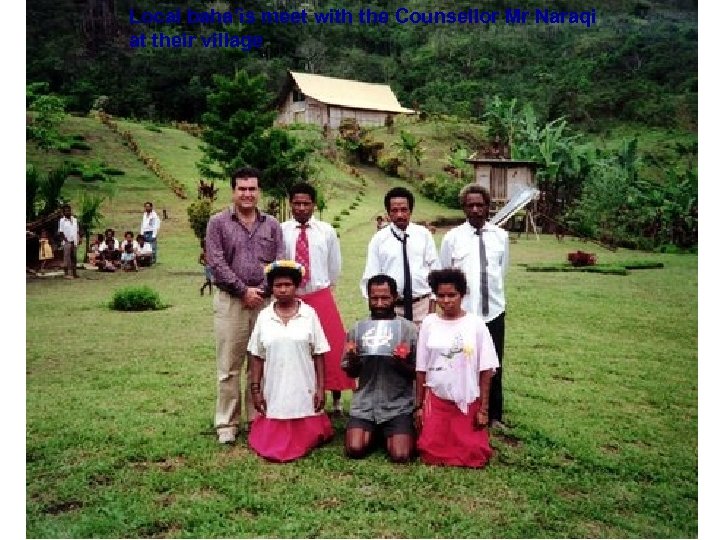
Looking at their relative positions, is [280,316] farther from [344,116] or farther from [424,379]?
[344,116]

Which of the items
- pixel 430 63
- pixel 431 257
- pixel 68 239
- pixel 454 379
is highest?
pixel 430 63

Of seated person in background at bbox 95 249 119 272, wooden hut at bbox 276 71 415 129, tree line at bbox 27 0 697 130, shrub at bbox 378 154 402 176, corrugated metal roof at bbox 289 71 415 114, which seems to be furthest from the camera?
corrugated metal roof at bbox 289 71 415 114

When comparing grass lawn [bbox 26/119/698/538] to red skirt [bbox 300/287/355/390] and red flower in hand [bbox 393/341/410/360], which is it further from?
red flower in hand [bbox 393/341/410/360]

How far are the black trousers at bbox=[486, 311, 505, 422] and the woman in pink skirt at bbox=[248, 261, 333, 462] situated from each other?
1.28 meters

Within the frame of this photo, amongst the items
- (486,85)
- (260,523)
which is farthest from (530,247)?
(486,85)

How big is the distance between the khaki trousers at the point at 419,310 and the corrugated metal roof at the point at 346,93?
30310mm

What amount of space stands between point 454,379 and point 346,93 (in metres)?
34.4

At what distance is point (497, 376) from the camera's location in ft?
16.2

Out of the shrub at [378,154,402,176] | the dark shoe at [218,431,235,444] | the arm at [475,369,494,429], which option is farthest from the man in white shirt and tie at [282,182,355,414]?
the shrub at [378,154,402,176]

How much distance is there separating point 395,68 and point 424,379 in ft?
159

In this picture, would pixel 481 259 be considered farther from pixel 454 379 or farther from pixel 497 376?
pixel 454 379

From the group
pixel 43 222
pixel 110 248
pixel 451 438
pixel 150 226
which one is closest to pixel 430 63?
pixel 150 226

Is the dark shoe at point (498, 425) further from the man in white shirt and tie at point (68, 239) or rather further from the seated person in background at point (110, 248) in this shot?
the seated person in background at point (110, 248)

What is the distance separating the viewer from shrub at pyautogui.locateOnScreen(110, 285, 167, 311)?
976cm
